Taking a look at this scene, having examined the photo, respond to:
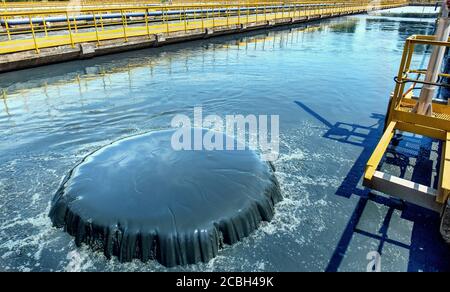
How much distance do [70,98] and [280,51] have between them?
11.6 m

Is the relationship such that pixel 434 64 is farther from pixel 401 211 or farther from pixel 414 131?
pixel 401 211

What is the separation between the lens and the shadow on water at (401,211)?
3869mm

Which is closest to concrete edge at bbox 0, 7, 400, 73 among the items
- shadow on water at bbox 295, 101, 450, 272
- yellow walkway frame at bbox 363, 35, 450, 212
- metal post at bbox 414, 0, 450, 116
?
shadow on water at bbox 295, 101, 450, 272

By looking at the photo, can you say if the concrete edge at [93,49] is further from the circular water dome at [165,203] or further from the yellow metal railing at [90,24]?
the circular water dome at [165,203]

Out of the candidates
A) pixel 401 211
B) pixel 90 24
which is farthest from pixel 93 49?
pixel 401 211

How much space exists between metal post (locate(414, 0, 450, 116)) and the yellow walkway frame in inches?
12.4

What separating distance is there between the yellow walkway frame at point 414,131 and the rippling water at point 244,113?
0.50m

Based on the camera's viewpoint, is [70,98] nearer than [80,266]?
No

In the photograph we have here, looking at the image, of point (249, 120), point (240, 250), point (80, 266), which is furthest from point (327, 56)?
point (80, 266)

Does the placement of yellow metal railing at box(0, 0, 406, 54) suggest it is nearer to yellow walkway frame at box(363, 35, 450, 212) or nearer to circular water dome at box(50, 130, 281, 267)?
circular water dome at box(50, 130, 281, 267)

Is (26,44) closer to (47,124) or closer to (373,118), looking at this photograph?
(47,124)

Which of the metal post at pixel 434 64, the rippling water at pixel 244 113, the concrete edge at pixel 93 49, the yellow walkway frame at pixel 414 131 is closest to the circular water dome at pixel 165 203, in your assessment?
the rippling water at pixel 244 113

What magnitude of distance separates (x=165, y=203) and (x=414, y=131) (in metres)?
4.29
